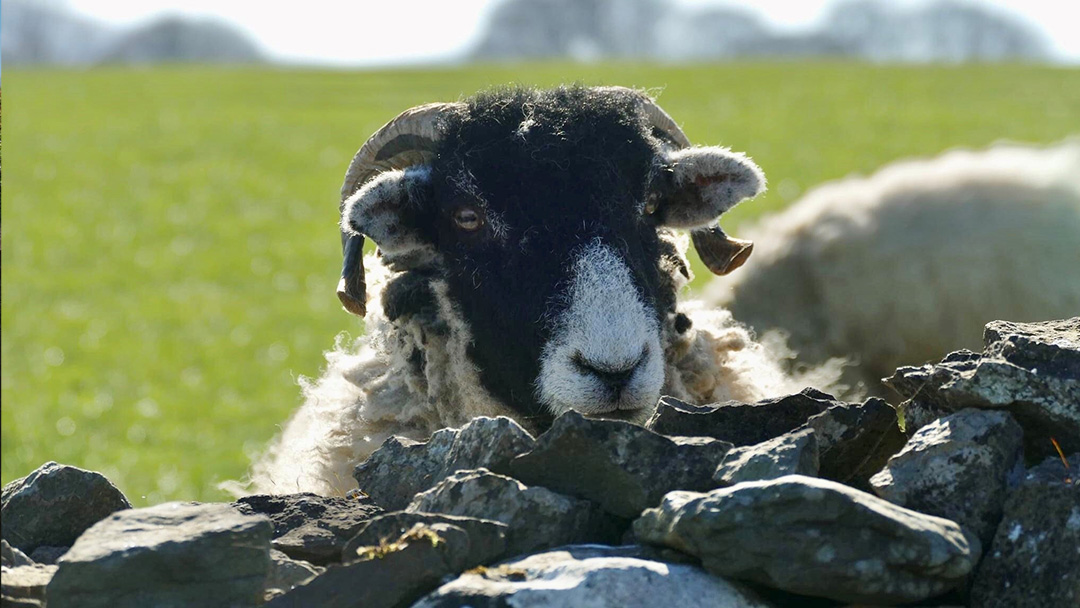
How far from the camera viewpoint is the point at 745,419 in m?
3.26

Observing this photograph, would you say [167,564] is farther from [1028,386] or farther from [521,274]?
[521,274]

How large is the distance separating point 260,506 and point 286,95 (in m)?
45.8

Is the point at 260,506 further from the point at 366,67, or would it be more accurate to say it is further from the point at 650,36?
the point at 650,36

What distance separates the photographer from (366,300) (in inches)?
217

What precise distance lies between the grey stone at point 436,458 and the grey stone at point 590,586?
46 centimetres

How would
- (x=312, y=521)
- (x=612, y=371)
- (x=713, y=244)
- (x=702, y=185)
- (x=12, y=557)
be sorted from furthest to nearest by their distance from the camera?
(x=713, y=244)
(x=702, y=185)
(x=612, y=371)
(x=312, y=521)
(x=12, y=557)

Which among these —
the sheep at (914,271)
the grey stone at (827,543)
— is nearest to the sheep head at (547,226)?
the grey stone at (827,543)

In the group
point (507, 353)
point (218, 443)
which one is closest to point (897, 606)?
point (507, 353)

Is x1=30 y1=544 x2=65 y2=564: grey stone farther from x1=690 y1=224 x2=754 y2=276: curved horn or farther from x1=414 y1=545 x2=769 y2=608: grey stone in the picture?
x1=690 y1=224 x2=754 y2=276: curved horn

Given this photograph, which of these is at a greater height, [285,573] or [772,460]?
[772,460]

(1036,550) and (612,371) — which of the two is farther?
(612,371)

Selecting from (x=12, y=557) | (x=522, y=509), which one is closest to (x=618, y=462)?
(x=522, y=509)

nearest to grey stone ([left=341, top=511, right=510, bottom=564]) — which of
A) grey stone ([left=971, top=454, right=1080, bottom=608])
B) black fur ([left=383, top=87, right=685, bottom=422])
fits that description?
grey stone ([left=971, top=454, right=1080, bottom=608])

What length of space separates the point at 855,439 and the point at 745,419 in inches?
11.0
